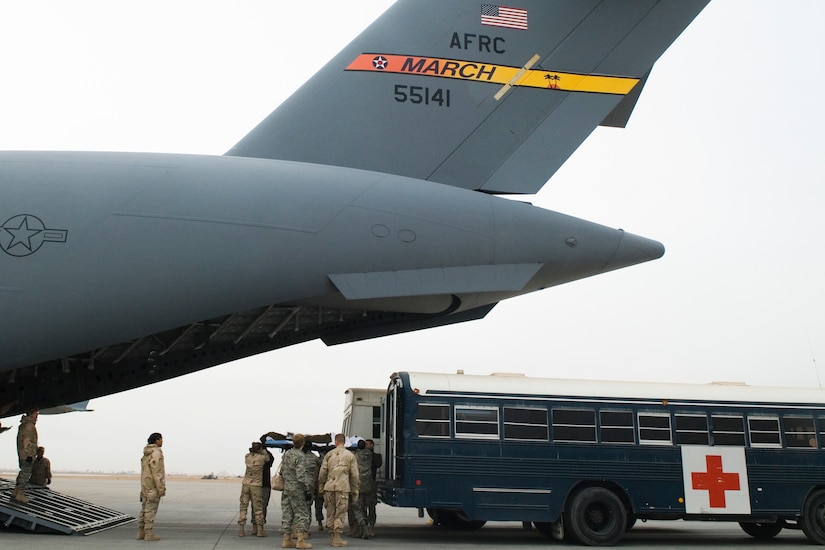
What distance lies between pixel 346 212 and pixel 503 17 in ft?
11.1

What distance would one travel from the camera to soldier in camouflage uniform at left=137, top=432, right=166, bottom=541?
9094 millimetres

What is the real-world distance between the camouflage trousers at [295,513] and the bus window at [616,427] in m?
4.18

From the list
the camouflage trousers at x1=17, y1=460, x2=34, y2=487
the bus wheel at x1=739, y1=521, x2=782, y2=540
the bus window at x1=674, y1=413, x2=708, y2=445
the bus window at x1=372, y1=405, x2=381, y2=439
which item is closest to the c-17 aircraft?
the camouflage trousers at x1=17, y1=460, x2=34, y2=487

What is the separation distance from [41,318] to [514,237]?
17.2 ft

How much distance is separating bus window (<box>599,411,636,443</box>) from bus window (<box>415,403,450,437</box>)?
219cm

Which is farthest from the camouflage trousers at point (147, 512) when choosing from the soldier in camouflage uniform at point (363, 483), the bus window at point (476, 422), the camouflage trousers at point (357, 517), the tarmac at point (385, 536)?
the bus window at point (476, 422)

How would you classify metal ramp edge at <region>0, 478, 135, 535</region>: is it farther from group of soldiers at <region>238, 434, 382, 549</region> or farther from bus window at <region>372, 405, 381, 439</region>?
bus window at <region>372, 405, 381, 439</region>

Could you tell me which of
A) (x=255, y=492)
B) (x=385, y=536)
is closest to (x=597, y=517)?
(x=385, y=536)

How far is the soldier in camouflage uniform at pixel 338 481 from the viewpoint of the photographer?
9578mm

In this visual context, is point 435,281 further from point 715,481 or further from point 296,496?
point 715,481

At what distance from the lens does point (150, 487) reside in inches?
359

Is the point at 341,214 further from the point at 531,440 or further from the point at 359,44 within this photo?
the point at 531,440

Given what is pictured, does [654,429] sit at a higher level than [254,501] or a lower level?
higher

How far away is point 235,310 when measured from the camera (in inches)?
330
